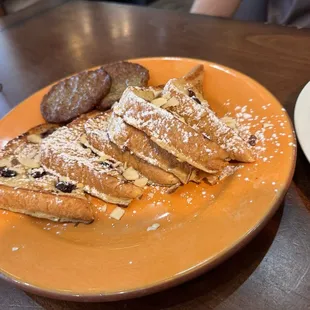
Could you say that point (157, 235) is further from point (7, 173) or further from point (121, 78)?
point (121, 78)

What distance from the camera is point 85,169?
3.87 feet

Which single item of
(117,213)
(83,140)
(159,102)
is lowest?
(117,213)

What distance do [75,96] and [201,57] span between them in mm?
717

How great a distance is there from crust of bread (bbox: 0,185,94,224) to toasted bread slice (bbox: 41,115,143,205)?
8 centimetres

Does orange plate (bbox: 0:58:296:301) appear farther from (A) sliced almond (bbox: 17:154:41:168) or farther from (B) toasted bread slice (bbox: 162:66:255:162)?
(A) sliced almond (bbox: 17:154:41:168)

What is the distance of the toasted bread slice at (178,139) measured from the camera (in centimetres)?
110

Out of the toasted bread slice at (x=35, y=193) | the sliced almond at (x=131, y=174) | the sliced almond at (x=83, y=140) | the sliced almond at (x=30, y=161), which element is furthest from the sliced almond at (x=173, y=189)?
the sliced almond at (x=30, y=161)

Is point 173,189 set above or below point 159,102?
below

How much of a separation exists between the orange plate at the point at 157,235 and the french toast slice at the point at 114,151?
45mm

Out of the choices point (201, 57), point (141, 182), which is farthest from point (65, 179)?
point (201, 57)

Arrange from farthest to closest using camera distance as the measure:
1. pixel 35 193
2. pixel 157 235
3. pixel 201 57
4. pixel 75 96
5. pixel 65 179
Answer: pixel 201 57 → pixel 75 96 → pixel 65 179 → pixel 35 193 → pixel 157 235

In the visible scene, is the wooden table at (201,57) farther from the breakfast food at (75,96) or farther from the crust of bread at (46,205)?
the breakfast food at (75,96)

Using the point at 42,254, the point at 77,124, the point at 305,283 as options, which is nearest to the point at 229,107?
the point at 77,124

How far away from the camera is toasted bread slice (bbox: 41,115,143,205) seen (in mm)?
1130
